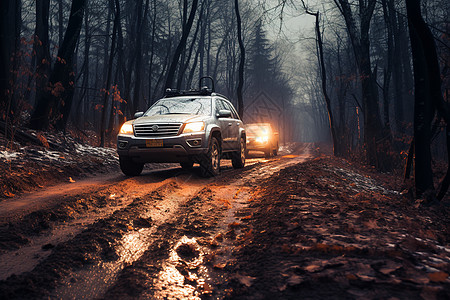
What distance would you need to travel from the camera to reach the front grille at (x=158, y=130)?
23.6 feet

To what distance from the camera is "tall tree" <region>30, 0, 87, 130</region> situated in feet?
35.7

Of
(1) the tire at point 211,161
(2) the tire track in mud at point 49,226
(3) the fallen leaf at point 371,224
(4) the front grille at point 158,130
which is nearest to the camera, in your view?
(2) the tire track in mud at point 49,226

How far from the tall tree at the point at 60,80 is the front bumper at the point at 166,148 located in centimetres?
490

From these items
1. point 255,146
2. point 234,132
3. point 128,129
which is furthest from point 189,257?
point 255,146

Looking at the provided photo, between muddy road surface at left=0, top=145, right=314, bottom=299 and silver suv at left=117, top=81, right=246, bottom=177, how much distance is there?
1404 millimetres

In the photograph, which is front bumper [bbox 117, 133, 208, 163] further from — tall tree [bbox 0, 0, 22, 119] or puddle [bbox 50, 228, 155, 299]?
tall tree [bbox 0, 0, 22, 119]

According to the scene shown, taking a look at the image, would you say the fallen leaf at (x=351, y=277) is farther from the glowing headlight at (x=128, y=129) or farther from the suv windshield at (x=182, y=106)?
the suv windshield at (x=182, y=106)

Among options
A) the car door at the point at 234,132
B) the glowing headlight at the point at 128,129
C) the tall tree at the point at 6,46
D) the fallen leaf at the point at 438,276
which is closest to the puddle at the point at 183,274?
the fallen leaf at the point at 438,276

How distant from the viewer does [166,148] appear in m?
7.04

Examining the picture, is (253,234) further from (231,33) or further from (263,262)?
(231,33)

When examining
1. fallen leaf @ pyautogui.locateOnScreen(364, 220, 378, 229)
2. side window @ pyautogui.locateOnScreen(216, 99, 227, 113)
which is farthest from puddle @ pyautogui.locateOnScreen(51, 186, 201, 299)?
side window @ pyautogui.locateOnScreen(216, 99, 227, 113)

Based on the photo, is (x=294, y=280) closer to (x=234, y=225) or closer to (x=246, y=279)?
(x=246, y=279)

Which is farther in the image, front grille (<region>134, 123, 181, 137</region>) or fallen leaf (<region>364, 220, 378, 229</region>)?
front grille (<region>134, 123, 181, 137</region>)

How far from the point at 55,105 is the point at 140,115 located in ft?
16.5
